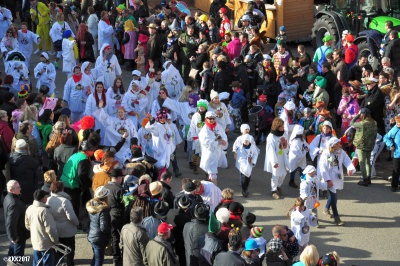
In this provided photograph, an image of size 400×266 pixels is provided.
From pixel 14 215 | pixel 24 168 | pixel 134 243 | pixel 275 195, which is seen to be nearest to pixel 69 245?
pixel 14 215

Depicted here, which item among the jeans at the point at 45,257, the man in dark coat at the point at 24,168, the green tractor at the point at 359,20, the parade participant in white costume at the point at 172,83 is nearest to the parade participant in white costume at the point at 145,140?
the man in dark coat at the point at 24,168

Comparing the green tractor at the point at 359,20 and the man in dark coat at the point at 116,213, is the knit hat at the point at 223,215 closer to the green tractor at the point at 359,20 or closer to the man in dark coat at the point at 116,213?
the man in dark coat at the point at 116,213

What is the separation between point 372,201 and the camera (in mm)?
14891

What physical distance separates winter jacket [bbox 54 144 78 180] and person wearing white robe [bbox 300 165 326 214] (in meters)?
3.67

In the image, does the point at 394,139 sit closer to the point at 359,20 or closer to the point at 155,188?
the point at 155,188

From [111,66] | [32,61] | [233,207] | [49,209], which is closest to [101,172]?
[49,209]

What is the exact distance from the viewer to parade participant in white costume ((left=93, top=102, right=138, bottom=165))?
1534 centimetres

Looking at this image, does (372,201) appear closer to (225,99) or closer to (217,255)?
(225,99)

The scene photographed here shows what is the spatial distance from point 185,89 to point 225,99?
82 centimetres

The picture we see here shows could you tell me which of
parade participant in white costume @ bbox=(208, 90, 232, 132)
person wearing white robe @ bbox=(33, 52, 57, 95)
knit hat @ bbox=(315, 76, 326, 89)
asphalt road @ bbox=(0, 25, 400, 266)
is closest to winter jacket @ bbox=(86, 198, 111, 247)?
asphalt road @ bbox=(0, 25, 400, 266)

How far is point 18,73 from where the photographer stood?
18359 millimetres

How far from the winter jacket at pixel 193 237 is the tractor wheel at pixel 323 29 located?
36.1 ft

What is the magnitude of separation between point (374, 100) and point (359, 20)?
189 inches

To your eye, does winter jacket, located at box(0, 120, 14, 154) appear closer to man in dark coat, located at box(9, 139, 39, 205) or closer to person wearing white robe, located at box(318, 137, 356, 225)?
man in dark coat, located at box(9, 139, 39, 205)
